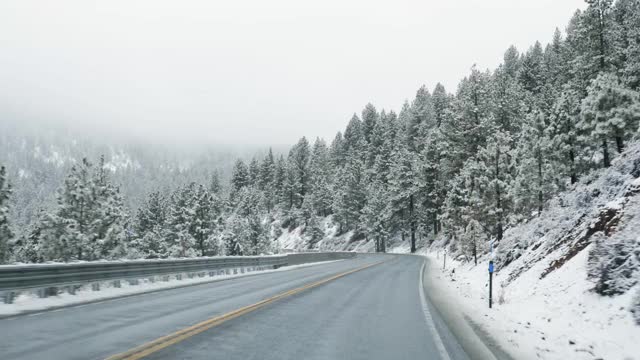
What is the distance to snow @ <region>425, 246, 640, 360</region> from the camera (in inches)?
316

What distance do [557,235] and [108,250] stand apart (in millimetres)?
34135

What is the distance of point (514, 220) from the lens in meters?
32.8

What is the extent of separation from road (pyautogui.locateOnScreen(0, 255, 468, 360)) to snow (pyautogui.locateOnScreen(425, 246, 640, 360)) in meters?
1.26

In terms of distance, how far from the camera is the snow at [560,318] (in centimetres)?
804

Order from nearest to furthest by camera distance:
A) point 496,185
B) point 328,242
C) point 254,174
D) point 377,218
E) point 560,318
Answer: point 560,318
point 496,185
point 377,218
point 328,242
point 254,174

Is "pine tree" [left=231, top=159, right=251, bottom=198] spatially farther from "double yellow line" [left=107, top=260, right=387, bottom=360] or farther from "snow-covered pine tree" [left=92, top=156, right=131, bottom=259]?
"double yellow line" [left=107, top=260, right=387, bottom=360]

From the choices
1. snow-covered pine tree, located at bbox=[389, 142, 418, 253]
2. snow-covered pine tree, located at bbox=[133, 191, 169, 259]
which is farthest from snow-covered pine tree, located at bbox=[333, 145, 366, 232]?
snow-covered pine tree, located at bbox=[133, 191, 169, 259]

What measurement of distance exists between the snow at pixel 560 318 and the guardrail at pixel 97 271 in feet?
33.8

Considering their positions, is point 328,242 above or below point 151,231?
below

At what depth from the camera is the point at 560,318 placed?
34.3ft

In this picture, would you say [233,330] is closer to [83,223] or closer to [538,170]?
[538,170]

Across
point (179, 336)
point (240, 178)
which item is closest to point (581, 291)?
point (179, 336)

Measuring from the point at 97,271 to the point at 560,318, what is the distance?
486 inches

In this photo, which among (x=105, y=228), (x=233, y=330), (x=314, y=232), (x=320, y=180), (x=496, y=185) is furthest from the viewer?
(x=320, y=180)
